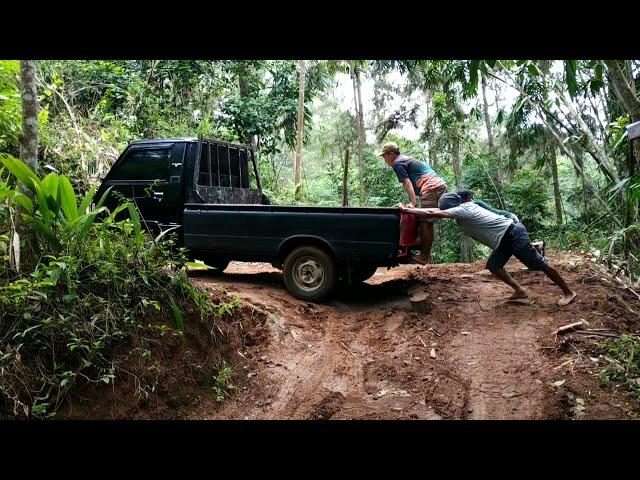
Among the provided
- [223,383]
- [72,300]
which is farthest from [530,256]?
[72,300]

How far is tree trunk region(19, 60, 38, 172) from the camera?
14.3ft

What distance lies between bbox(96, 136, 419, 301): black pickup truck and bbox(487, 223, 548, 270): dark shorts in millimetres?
1000

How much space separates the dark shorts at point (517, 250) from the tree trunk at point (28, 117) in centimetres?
480

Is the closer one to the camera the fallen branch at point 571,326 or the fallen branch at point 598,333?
the fallen branch at point 598,333

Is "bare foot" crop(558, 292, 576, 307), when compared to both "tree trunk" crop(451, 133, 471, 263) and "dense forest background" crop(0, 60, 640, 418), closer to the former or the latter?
"dense forest background" crop(0, 60, 640, 418)

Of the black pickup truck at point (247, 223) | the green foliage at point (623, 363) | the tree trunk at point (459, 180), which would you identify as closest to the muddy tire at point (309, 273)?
the black pickup truck at point (247, 223)

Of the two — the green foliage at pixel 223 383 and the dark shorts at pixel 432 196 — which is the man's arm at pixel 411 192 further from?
the green foliage at pixel 223 383

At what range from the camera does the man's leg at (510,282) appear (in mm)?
5945

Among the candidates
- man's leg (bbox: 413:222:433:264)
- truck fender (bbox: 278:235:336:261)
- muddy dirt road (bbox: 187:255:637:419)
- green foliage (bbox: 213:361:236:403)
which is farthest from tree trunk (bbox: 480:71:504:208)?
green foliage (bbox: 213:361:236:403)

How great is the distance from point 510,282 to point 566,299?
0.62 m

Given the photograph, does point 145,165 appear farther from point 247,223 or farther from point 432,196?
point 432,196

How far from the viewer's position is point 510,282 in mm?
6023

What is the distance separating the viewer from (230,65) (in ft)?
48.4
